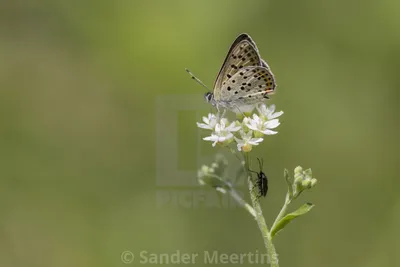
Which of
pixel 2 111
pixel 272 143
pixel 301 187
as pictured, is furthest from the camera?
pixel 2 111

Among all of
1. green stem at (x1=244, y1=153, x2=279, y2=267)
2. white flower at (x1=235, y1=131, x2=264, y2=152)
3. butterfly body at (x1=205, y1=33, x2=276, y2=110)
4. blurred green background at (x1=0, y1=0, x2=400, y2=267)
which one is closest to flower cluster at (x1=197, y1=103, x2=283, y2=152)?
white flower at (x1=235, y1=131, x2=264, y2=152)

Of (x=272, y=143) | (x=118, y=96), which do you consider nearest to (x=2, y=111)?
(x=118, y=96)

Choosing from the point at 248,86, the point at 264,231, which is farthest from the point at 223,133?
the point at 264,231

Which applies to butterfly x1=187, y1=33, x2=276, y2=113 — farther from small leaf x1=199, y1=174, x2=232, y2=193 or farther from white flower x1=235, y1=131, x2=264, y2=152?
small leaf x1=199, y1=174, x2=232, y2=193

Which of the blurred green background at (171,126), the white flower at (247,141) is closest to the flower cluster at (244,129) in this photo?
the white flower at (247,141)

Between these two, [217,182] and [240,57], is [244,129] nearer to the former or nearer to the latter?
[217,182]

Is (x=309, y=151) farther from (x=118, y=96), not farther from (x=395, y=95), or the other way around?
(x=118, y=96)
